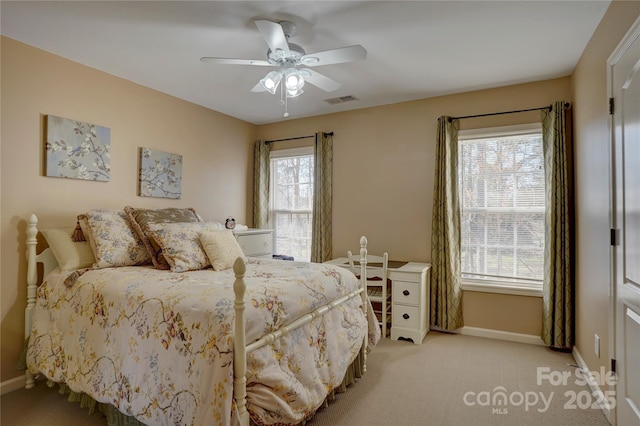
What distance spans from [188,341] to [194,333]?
0.16ft

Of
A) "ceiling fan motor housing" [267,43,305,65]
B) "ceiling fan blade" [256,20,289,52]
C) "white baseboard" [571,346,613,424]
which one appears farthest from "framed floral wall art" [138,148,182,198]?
"white baseboard" [571,346,613,424]

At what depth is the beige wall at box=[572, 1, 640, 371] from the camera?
2.07m

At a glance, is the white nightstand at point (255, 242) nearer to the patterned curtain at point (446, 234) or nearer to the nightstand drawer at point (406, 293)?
the nightstand drawer at point (406, 293)

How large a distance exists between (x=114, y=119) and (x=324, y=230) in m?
2.48

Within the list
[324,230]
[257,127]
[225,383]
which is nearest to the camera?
[225,383]

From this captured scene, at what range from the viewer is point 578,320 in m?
2.88

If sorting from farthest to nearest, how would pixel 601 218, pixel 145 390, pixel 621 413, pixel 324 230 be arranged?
1. pixel 324 230
2. pixel 601 218
3. pixel 621 413
4. pixel 145 390

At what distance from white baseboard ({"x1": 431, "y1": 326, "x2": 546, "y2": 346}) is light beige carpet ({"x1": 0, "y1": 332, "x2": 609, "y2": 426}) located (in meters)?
A: 0.17

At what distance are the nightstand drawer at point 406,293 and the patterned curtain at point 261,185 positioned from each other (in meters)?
2.06

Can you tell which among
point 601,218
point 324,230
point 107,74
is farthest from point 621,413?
point 107,74

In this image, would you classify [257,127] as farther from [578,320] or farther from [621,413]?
[621,413]

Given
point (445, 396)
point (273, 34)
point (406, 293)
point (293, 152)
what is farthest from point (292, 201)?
point (445, 396)

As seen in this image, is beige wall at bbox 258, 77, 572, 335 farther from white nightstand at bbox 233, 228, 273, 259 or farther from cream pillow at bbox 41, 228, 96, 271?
cream pillow at bbox 41, 228, 96, 271

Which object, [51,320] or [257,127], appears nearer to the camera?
[51,320]
